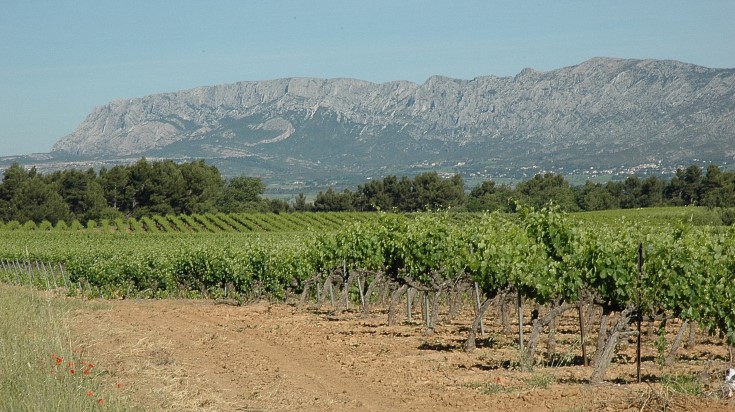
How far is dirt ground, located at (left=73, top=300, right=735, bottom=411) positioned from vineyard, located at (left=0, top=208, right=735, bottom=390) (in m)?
0.49

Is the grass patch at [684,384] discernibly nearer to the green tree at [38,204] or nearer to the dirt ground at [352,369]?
the dirt ground at [352,369]

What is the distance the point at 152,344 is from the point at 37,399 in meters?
7.56

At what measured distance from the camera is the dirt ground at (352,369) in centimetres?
1075

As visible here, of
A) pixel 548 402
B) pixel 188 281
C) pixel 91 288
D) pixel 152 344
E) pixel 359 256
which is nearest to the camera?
pixel 548 402

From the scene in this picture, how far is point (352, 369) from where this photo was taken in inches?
549

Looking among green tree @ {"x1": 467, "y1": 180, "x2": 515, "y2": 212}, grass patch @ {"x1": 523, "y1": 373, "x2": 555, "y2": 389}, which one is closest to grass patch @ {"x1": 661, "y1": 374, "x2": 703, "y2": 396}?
grass patch @ {"x1": 523, "y1": 373, "x2": 555, "y2": 389}

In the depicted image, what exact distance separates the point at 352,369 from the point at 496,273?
9.99ft

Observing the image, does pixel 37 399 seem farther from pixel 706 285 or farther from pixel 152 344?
pixel 706 285

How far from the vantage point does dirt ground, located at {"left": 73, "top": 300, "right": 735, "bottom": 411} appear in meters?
10.8

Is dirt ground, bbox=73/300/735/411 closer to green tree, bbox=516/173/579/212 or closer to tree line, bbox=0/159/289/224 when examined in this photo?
tree line, bbox=0/159/289/224

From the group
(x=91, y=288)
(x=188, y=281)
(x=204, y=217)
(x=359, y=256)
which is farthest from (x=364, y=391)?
(x=204, y=217)

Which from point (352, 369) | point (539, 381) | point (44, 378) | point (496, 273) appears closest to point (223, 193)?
point (496, 273)

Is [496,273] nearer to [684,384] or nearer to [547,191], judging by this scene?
[684,384]

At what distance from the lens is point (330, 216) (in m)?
81.1
